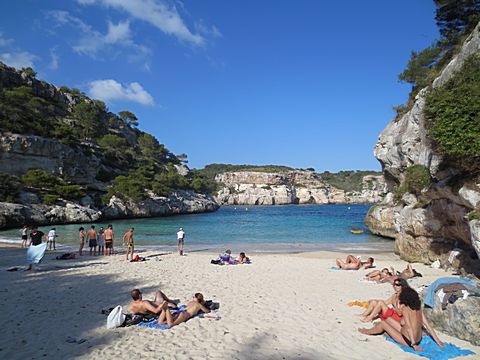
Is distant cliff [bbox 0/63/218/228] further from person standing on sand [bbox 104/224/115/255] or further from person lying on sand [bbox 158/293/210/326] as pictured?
person lying on sand [bbox 158/293/210/326]

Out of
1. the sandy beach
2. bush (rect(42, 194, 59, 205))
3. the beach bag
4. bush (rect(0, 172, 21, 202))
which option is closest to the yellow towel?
the sandy beach

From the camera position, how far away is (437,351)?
4.62 metres

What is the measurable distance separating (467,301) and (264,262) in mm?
9107

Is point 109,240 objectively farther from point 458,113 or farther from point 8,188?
point 8,188

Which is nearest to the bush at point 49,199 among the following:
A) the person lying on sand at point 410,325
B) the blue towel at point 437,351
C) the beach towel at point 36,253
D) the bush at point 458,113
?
the beach towel at point 36,253

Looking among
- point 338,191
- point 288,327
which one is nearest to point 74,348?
point 288,327

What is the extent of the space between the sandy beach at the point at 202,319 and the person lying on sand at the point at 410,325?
0.21 metres

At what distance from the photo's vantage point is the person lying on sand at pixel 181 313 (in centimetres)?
577

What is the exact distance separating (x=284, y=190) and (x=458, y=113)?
118937 millimetres

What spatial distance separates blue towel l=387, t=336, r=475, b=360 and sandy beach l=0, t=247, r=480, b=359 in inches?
7.1

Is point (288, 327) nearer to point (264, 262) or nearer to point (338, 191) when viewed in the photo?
point (264, 262)

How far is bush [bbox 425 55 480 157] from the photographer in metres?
7.02

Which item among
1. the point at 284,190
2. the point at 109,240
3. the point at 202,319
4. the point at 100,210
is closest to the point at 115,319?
the point at 202,319

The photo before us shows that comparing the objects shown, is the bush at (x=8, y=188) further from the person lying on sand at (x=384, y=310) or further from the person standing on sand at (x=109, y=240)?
the person lying on sand at (x=384, y=310)
